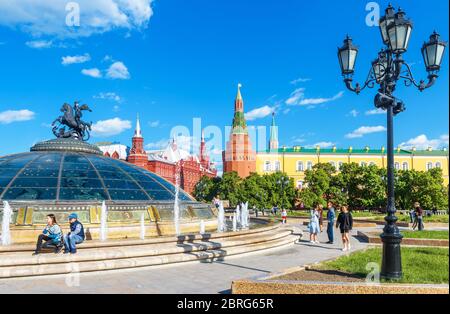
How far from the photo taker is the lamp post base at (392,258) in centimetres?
579

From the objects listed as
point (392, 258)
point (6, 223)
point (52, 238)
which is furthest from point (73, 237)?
point (392, 258)

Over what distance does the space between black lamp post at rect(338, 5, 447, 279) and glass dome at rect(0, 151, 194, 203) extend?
7172mm

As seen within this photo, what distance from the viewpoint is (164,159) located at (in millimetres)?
78750

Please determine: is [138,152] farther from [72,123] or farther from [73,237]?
[73,237]

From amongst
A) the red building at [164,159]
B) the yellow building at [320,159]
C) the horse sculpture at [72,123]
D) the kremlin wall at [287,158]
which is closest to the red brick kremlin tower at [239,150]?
the kremlin wall at [287,158]

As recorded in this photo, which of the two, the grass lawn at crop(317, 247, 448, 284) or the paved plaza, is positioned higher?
the grass lawn at crop(317, 247, 448, 284)

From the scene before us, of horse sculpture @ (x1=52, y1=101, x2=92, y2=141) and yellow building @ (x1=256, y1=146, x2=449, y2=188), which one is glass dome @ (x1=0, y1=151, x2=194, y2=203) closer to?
horse sculpture @ (x1=52, y1=101, x2=92, y2=141)

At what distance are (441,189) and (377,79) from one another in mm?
39309

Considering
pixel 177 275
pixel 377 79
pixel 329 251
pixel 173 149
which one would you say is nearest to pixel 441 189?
pixel 329 251

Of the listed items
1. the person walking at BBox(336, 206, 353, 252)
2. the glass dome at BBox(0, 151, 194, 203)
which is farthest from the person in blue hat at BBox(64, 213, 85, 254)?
the person walking at BBox(336, 206, 353, 252)

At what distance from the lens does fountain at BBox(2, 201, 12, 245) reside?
833 cm

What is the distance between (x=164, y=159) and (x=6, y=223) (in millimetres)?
70659
